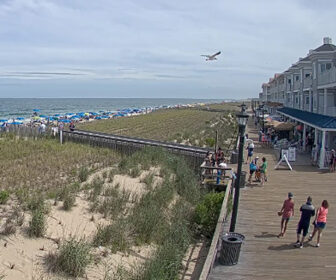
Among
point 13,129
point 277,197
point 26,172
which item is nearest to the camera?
point 277,197

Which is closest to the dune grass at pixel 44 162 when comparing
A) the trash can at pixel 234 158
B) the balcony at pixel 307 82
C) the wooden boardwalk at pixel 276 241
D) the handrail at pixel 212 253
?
the trash can at pixel 234 158

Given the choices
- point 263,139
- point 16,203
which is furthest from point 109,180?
point 263,139

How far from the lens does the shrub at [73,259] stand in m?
8.95

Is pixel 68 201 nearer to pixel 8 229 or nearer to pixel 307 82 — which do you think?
pixel 8 229

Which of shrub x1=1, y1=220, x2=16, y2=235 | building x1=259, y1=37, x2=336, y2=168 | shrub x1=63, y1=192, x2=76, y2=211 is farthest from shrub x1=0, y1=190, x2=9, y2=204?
building x1=259, y1=37, x2=336, y2=168

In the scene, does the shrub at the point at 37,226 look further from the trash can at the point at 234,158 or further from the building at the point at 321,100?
the building at the point at 321,100

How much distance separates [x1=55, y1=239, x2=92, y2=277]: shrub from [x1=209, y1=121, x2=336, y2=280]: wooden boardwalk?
114 inches

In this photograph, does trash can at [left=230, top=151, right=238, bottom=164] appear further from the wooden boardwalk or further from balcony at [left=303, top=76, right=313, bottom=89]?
balcony at [left=303, top=76, right=313, bottom=89]

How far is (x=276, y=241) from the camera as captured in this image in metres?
10.2

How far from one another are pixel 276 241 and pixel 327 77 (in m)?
16.0

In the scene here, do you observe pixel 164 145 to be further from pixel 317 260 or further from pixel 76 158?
pixel 317 260

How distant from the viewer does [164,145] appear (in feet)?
79.3

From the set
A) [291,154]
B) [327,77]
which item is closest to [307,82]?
[327,77]

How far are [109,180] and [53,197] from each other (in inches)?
148
